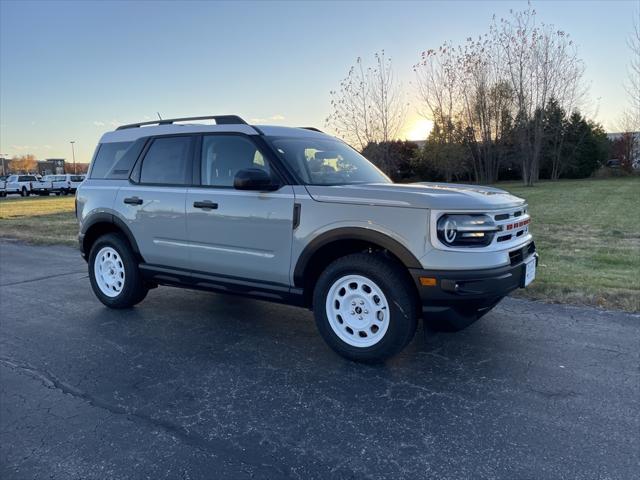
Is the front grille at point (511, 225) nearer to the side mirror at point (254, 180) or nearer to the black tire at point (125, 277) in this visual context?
the side mirror at point (254, 180)

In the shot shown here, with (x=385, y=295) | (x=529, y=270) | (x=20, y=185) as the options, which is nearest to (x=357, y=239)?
(x=385, y=295)

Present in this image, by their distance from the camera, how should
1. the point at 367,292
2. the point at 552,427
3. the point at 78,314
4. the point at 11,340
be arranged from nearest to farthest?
the point at 552,427 < the point at 367,292 < the point at 11,340 < the point at 78,314

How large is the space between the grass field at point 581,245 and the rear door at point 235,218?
3257 mm

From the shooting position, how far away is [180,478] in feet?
8.25

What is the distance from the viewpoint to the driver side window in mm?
4527

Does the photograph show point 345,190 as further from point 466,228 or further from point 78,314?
point 78,314

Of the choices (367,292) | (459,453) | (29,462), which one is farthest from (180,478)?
(367,292)

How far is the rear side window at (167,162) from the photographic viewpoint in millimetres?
4918

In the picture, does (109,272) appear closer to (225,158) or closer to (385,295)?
(225,158)

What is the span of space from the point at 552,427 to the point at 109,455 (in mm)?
2578

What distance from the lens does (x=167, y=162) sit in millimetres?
5059

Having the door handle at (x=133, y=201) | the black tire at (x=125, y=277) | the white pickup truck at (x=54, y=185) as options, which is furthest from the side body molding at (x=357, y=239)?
the white pickup truck at (x=54, y=185)

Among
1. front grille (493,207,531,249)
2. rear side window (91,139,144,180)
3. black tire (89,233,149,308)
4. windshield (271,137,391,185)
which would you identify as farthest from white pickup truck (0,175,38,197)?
front grille (493,207,531,249)

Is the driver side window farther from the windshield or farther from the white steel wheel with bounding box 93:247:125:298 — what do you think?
the white steel wheel with bounding box 93:247:125:298
